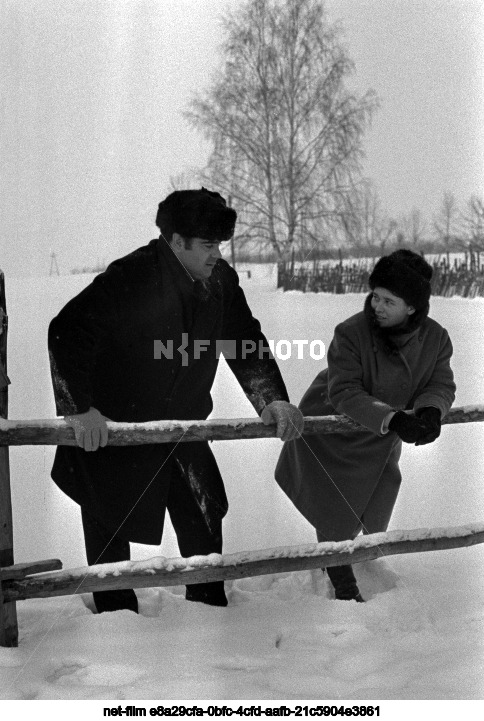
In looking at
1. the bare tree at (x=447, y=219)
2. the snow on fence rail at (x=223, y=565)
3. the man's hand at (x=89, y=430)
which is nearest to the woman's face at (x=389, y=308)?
the bare tree at (x=447, y=219)

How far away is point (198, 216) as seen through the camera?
2461mm

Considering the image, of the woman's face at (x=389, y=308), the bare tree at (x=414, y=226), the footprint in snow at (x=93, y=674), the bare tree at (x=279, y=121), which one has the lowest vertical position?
the footprint in snow at (x=93, y=674)

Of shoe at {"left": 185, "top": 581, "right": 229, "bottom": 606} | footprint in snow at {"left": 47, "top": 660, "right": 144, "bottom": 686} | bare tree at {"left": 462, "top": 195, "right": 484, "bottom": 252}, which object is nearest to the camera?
footprint in snow at {"left": 47, "top": 660, "right": 144, "bottom": 686}

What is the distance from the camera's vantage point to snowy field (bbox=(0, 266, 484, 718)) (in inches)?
86.7

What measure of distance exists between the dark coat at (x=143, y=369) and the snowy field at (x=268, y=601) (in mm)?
192

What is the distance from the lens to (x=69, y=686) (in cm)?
213

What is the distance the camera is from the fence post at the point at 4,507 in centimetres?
236

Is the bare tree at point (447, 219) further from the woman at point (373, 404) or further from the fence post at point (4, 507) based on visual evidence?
the fence post at point (4, 507)

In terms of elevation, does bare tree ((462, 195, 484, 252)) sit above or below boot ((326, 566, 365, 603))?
above

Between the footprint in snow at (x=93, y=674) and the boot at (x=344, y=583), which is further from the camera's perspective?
the boot at (x=344, y=583)

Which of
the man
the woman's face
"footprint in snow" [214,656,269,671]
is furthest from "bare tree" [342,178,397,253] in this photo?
"footprint in snow" [214,656,269,671]

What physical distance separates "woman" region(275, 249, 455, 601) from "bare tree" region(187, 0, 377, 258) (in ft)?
1.35

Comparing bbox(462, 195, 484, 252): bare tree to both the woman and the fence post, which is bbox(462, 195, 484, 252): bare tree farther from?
the fence post

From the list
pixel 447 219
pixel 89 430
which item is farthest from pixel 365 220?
pixel 89 430
